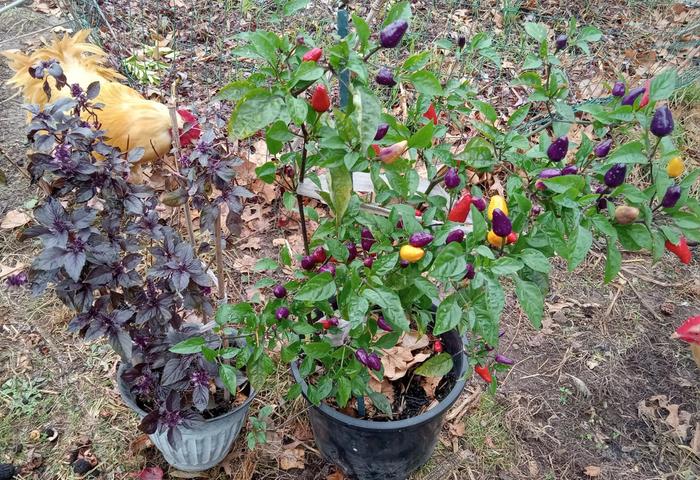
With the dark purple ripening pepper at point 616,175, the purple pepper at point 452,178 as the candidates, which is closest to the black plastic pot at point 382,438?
the purple pepper at point 452,178

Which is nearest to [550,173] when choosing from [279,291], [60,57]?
[279,291]

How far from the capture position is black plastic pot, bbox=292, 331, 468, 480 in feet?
5.75

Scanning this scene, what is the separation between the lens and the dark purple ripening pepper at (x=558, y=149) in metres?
1.22

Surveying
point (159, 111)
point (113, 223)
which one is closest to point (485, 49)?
point (113, 223)

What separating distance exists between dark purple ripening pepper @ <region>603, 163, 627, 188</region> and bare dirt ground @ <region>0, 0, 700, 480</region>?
4.65 ft

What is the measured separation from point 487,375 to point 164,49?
129 inches

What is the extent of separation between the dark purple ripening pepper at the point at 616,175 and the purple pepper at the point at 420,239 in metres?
Answer: 0.39

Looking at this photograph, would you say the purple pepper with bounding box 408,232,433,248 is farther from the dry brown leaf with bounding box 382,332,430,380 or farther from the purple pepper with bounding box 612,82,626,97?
the dry brown leaf with bounding box 382,332,430,380

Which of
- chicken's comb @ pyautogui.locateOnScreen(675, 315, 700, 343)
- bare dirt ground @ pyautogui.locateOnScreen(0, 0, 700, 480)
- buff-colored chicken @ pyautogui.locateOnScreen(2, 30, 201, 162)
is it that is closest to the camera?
chicken's comb @ pyautogui.locateOnScreen(675, 315, 700, 343)

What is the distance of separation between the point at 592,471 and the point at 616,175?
152cm

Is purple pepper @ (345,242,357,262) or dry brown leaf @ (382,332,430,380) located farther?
dry brown leaf @ (382,332,430,380)

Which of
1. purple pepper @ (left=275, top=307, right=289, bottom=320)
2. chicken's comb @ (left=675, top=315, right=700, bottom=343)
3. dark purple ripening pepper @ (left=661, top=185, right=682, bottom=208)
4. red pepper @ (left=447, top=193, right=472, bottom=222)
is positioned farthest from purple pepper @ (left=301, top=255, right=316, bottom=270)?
chicken's comb @ (left=675, top=315, right=700, bottom=343)

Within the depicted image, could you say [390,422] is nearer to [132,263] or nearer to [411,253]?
[411,253]

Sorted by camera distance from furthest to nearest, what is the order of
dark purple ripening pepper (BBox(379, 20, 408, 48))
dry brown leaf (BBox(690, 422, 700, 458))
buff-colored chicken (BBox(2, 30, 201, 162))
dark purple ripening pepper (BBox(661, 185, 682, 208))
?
1. buff-colored chicken (BBox(2, 30, 201, 162))
2. dry brown leaf (BBox(690, 422, 700, 458))
3. dark purple ripening pepper (BBox(661, 185, 682, 208))
4. dark purple ripening pepper (BBox(379, 20, 408, 48))
